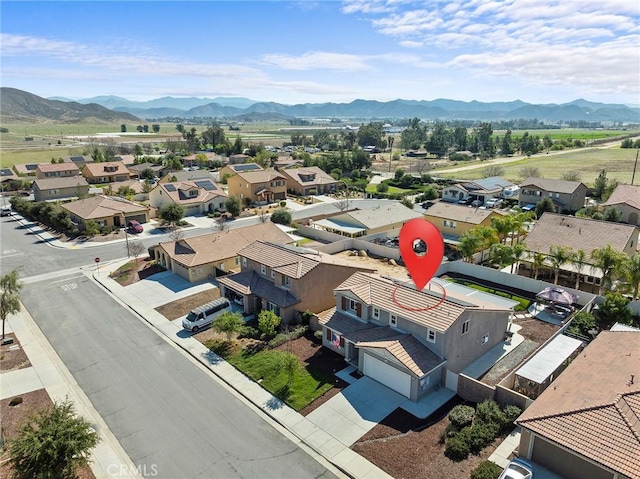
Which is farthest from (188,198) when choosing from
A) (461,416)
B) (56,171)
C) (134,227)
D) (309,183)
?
(461,416)

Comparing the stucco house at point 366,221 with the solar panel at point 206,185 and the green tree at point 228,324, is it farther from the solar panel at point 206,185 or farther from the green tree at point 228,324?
the green tree at point 228,324

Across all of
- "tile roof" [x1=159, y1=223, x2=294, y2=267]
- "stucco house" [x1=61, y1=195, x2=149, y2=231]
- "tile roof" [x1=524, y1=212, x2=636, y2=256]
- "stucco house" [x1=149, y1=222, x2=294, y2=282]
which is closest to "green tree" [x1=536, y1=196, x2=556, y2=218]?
"tile roof" [x1=524, y1=212, x2=636, y2=256]

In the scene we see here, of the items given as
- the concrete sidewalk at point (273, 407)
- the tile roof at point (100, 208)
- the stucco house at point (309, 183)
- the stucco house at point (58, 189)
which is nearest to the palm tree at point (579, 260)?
the concrete sidewalk at point (273, 407)

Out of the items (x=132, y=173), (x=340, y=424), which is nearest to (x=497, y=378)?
(x=340, y=424)

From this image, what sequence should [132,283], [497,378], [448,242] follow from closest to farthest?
[497,378]
[132,283]
[448,242]

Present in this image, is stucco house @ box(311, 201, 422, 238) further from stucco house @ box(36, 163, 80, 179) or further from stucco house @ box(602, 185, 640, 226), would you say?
stucco house @ box(36, 163, 80, 179)

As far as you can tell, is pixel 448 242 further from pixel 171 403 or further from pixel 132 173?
pixel 132 173
